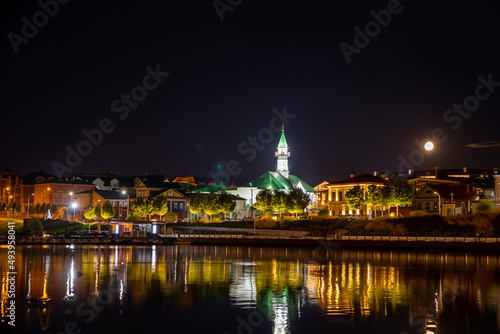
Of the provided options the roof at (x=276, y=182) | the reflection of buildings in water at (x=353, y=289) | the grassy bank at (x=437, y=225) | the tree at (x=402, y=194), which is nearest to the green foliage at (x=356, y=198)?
the tree at (x=402, y=194)

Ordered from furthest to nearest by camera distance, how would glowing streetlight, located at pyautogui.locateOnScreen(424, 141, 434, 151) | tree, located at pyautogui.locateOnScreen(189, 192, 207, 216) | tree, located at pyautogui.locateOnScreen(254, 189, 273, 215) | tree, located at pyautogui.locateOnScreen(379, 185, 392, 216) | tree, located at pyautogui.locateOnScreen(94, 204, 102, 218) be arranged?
tree, located at pyautogui.locateOnScreen(94, 204, 102, 218) → tree, located at pyautogui.locateOnScreen(254, 189, 273, 215) → tree, located at pyautogui.locateOnScreen(189, 192, 207, 216) → tree, located at pyautogui.locateOnScreen(379, 185, 392, 216) → glowing streetlight, located at pyautogui.locateOnScreen(424, 141, 434, 151)

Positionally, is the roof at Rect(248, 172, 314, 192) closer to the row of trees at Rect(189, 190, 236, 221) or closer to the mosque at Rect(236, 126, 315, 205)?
the mosque at Rect(236, 126, 315, 205)

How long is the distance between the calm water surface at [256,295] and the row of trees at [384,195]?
3652cm

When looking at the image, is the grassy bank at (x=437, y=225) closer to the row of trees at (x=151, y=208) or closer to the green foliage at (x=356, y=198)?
the green foliage at (x=356, y=198)

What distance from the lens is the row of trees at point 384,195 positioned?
303 ft

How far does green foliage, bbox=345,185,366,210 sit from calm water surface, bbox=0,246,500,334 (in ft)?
138

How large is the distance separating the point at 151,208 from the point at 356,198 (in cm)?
3619

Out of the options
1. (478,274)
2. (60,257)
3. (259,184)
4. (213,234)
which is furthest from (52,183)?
(478,274)

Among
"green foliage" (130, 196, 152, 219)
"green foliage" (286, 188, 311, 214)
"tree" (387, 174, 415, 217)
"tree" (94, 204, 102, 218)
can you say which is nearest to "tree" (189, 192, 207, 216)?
"green foliage" (130, 196, 152, 219)

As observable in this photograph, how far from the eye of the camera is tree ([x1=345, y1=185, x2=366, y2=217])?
98.0 meters

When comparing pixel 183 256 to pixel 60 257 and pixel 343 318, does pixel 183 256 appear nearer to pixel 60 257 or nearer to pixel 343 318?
pixel 60 257

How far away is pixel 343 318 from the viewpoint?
1078 inches

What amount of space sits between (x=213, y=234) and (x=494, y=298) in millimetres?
60345

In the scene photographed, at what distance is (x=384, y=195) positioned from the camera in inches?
3664
